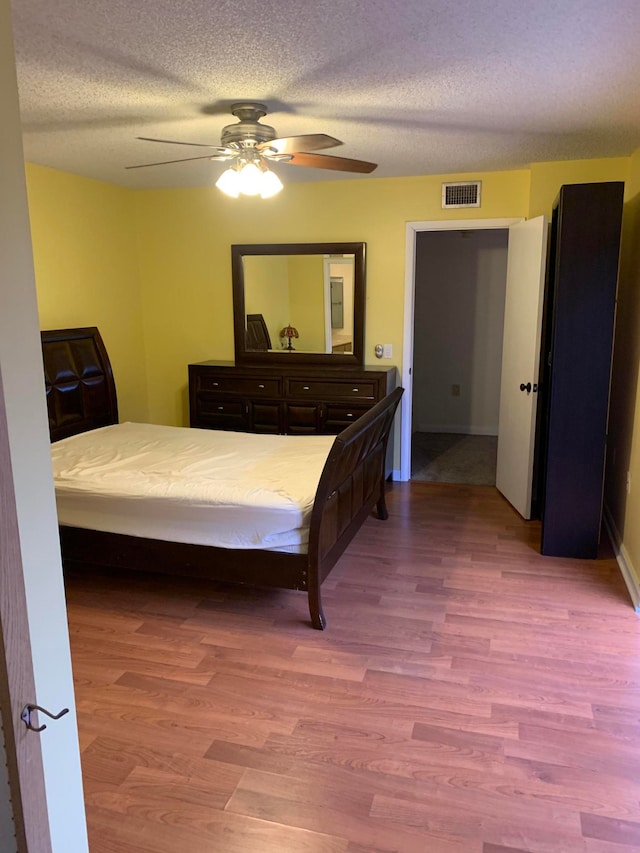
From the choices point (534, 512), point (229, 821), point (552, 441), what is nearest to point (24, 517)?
point (229, 821)

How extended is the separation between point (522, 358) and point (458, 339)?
8.30 ft

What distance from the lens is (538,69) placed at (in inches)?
98.4

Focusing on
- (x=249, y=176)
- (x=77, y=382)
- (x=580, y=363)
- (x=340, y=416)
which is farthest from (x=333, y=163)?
(x=77, y=382)

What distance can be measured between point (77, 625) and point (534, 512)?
3.18 m

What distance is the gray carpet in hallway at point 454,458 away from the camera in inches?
213

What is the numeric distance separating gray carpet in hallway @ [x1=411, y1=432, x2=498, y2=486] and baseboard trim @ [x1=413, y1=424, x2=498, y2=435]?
→ 0.24ft

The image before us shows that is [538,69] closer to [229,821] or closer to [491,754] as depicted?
[491,754]

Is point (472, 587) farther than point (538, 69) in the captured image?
Yes

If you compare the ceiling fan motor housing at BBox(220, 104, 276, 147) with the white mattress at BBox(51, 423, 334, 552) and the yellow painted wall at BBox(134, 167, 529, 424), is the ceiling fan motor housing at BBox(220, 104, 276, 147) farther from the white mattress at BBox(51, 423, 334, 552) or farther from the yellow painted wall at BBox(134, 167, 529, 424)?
the yellow painted wall at BBox(134, 167, 529, 424)

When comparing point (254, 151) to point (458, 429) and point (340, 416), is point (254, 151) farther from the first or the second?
point (458, 429)

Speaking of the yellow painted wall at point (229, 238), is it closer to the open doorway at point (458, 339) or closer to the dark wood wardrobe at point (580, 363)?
the dark wood wardrobe at point (580, 363)

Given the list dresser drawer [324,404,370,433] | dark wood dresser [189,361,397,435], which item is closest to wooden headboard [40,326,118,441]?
dark wood dresser [189,361,397,435]

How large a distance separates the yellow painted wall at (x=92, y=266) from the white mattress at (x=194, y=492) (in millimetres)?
1428

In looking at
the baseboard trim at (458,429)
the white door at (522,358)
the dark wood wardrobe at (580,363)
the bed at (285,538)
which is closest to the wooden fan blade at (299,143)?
the bed at (285,538)
